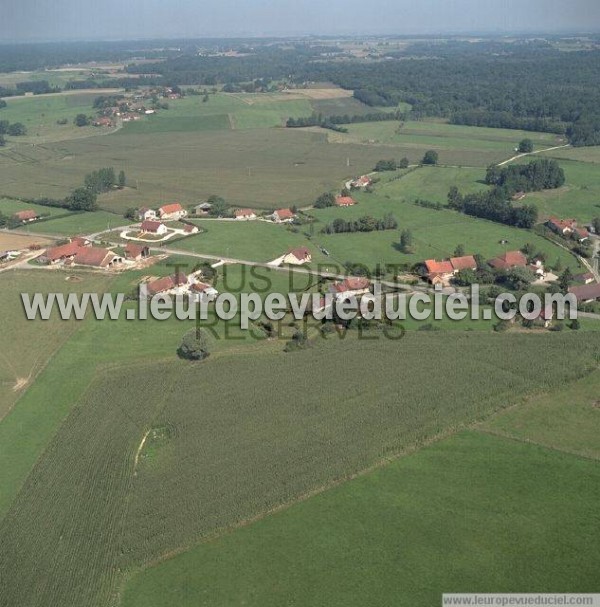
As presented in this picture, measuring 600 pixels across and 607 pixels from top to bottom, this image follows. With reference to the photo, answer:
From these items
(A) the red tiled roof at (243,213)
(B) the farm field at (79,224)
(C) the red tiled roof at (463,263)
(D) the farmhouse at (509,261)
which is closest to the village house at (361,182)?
(A) the red tiled roof at (243,213)

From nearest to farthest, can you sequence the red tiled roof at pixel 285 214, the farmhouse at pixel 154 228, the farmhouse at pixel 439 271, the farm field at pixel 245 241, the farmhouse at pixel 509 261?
the farmhouse at pixel 439 271, the farmhouse at pixel 509 261, the farm field at pixel 245 241, the farmhouse at pixel 154 228, the red tiled roof at pixel 285 214

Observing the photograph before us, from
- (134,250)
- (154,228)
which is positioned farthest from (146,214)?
(134,250)

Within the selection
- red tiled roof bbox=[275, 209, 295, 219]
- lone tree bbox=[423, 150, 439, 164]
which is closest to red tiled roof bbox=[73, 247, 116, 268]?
red tiled roof bbox=[275, 209, 295, 219]

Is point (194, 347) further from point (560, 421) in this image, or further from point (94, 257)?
point (560, 421)

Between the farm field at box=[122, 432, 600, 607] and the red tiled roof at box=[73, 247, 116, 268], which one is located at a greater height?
the red tiled roof at box=[73, 247, 116, 268]

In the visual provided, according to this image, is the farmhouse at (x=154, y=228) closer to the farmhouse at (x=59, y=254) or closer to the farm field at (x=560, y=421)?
the farmhouse at (x=59, y=254)

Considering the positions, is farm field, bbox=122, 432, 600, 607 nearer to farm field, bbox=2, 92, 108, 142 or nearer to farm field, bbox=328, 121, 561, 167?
farm field, bbox=328, 121, 561, 167

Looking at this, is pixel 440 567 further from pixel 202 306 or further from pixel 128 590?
pixel 202 306
